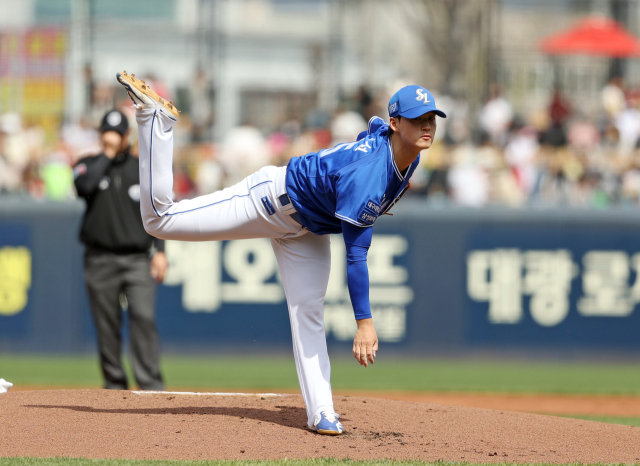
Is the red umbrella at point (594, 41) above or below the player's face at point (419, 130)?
above

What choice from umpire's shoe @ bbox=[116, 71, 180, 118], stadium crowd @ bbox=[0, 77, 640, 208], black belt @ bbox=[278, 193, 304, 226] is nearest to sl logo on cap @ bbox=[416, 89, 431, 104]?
black belt @ bbox=[278, 193, 304, 226]

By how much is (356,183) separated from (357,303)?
63 centimetres

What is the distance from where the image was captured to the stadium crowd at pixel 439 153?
11844 mm

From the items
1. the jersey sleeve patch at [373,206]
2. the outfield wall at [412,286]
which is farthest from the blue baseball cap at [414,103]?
the outfield wall at [412,286]

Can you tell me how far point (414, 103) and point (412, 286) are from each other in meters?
6.37

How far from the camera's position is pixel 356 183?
4.63 meters

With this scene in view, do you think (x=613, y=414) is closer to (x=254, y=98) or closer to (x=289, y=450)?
(x=289, y=450)

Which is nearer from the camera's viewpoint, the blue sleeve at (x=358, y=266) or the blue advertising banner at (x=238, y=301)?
the blue sleeve at (x=358, y=266)

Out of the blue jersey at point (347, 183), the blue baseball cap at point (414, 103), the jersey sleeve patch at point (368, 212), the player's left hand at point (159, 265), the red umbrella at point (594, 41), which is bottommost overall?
the player's left hand at point (159, 265)

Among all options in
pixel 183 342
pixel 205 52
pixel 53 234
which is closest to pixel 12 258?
pixel 53 234

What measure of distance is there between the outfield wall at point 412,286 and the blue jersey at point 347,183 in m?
5.61

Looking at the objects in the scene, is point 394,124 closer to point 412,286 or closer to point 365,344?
point 365,344

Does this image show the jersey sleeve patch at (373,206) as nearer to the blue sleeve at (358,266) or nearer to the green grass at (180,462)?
the blue sleeve at (358,266)

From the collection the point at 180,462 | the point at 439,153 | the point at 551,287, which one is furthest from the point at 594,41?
the point at 180,462
